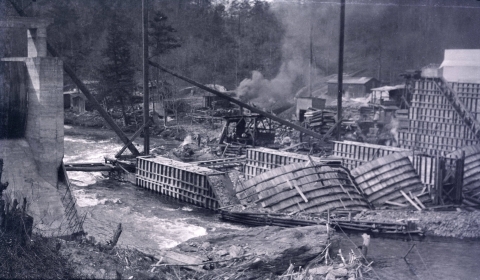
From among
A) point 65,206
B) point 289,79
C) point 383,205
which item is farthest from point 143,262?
point 289,79

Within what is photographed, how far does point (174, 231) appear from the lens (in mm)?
23938

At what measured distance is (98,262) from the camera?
11680mm

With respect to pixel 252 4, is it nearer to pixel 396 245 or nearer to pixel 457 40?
pixel 457 40

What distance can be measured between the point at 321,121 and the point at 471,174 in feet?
54.4

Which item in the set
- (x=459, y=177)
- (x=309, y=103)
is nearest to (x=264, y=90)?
(x=309, y=103)

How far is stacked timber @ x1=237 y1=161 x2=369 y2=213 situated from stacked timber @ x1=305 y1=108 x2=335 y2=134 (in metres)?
17.5

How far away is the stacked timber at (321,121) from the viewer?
43125 millimetres

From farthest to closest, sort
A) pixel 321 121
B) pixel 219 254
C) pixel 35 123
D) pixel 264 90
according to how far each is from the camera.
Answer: pixel 264 90 → pixel 321 121 → pixel 35 123 → pixel 219 254

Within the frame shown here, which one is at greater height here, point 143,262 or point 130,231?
point 143,262

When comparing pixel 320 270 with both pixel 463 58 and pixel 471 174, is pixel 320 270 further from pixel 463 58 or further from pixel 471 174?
pixel 463 58

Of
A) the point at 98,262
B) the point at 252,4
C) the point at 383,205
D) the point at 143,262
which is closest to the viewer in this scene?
the point at 98,262

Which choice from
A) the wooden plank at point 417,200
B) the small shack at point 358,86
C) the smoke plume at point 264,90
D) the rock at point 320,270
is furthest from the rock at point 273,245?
the small shack at point 358,86

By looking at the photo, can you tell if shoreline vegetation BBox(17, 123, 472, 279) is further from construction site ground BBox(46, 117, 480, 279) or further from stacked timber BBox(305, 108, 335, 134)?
stacked timber BBox(305, 108, 335, 134)

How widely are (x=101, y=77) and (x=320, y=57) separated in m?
40.6
